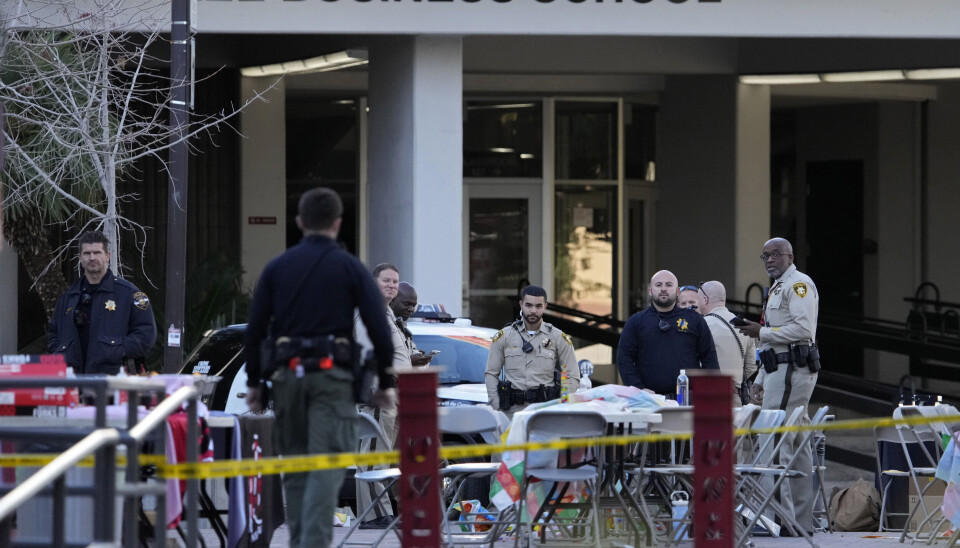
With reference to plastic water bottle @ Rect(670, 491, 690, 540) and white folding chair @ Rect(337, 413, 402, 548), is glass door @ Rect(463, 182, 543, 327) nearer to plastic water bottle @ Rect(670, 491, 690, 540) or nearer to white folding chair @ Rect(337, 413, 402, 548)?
plastic water bottle @ Rect(670, 491, 690, 540)

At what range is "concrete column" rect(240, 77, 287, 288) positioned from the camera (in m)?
17.8

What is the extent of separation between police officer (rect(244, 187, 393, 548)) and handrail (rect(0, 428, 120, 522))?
109 centimetres

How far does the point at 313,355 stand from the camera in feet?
20.0

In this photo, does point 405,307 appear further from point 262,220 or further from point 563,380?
point 262,220

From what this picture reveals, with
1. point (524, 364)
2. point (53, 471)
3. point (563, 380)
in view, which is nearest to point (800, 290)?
point (563, 380)

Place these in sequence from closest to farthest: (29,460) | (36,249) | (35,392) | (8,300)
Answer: (29,460), (35,392), (36,249), (8,300)

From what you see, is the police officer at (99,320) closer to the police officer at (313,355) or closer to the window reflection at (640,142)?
the police officer at (313,355)

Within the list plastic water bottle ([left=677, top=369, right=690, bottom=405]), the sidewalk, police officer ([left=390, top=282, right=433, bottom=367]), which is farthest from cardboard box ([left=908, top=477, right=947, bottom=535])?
police officer ([left=390, top=282, right=433, bottom=367])

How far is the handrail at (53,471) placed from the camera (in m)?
4.18

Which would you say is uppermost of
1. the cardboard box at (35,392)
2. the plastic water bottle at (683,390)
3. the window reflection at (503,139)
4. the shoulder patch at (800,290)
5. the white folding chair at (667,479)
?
the window reflection at (503,139)

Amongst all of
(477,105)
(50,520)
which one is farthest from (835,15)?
(50,520)

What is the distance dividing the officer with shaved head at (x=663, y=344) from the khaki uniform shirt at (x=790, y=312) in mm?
652

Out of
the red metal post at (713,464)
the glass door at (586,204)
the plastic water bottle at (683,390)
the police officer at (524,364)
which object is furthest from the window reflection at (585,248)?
the red metal post at (713,464)

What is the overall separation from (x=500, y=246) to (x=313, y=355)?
44.8ft
